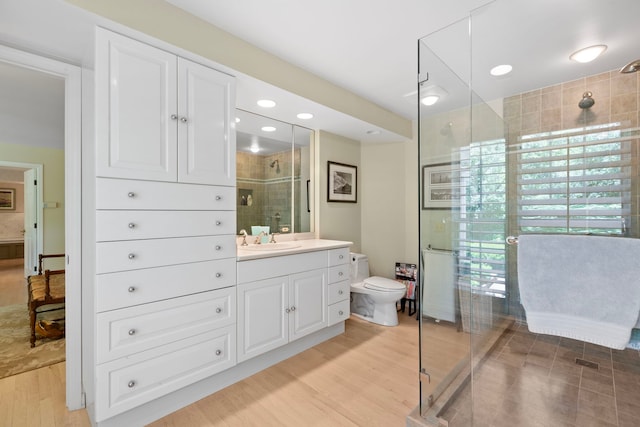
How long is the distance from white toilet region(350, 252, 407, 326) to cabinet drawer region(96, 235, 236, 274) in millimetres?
1609

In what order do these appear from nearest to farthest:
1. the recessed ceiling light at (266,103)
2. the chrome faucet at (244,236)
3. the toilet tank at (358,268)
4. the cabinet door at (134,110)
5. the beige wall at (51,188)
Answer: the cabinet door at (134,110), the recessed ceiling light at (266,103), the chrome faucet at (244,236), the toilet tank at (358,268), the beige wall at (51,188)

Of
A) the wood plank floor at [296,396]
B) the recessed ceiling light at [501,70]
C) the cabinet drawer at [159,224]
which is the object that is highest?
the recessed ceiling light at [501,70]

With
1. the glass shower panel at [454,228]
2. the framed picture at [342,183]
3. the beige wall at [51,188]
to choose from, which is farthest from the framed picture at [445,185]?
the beige wall at [51,188]

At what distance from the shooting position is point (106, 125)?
1.42 meters

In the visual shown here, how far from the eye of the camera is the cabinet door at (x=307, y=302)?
89.2 inches

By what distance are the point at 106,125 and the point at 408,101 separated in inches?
102

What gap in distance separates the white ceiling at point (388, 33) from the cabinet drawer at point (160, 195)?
795 mm

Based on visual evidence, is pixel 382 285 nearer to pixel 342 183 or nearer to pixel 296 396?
pixel 342 183

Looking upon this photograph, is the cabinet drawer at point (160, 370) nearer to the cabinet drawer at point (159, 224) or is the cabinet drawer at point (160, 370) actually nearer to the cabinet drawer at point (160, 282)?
the cabinet drawer at point (160, 282)

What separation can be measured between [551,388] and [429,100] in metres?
1.99

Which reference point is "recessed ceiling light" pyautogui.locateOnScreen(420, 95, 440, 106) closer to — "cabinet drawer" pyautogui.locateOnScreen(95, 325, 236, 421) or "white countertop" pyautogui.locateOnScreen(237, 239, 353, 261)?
"white countertop" pyautogui.locateOnScreen(237, 239, 353, 261)

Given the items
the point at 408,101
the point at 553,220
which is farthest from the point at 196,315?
the point at 553,220

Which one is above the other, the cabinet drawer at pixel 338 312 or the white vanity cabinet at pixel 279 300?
the white vanity cabinet at pixel 279 300

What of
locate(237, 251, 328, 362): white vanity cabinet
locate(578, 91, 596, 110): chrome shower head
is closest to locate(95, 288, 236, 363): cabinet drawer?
locate(237, 251, 328, 362): white vanity cabinet
